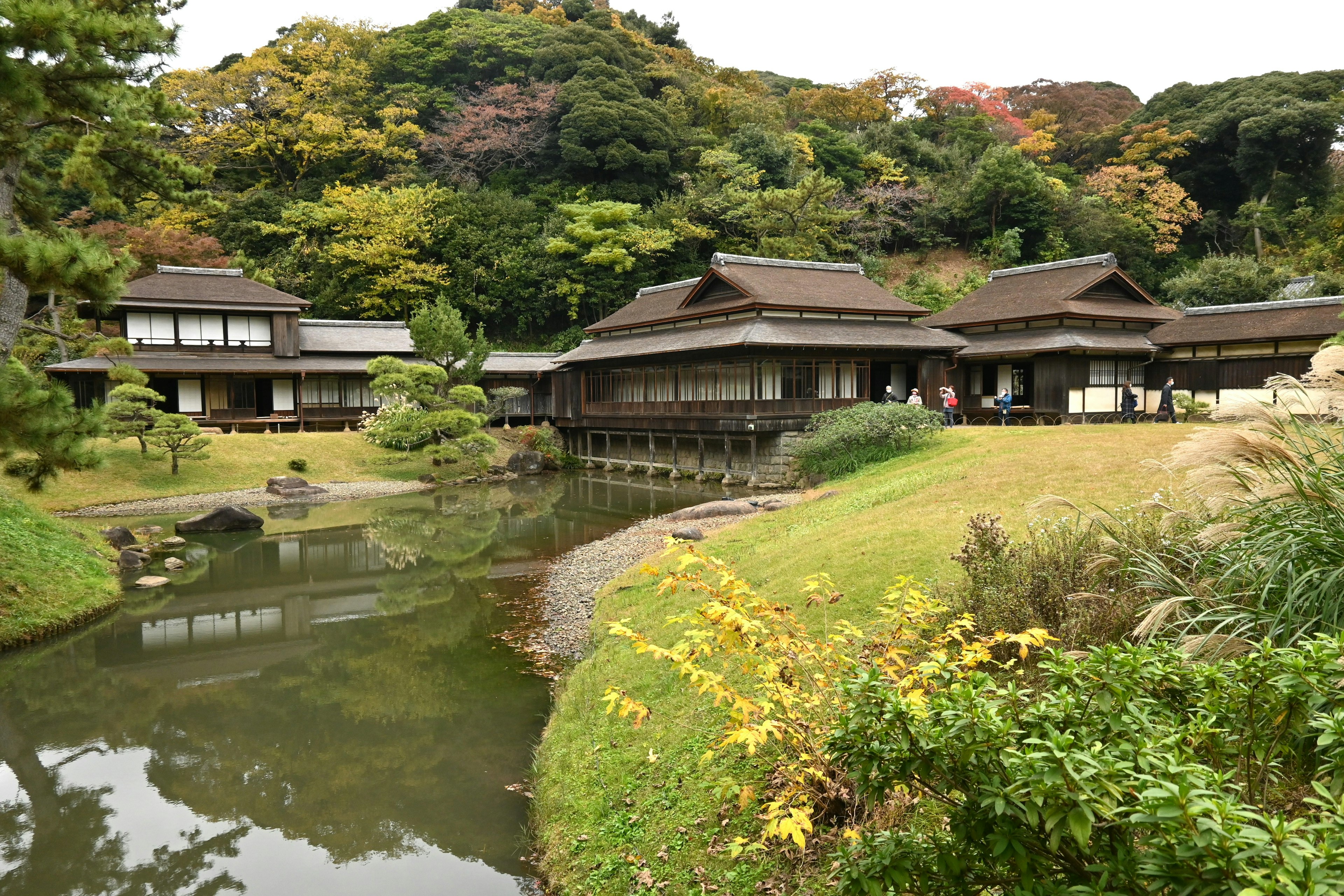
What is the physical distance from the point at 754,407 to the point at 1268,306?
17.6 metres

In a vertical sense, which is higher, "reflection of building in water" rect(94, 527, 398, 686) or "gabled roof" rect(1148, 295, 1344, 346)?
"gabled roof" rect(1148, 295, 1344, 346)

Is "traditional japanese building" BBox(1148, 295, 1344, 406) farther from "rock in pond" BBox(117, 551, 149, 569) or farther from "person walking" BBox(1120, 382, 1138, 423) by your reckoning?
"rock in pond" BBox(117, 551, 149, 569)

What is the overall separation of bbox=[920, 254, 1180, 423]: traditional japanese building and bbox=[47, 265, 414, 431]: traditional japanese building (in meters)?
27.1

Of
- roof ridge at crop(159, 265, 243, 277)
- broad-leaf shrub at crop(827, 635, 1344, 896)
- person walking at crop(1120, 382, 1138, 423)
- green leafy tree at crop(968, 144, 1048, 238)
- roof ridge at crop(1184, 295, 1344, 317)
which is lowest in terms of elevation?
broad-leaf shrub at crop(827, 635, 1344, 896)

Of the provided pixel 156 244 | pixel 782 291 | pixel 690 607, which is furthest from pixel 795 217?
pixel 690 607

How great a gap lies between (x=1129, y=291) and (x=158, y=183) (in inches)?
1224

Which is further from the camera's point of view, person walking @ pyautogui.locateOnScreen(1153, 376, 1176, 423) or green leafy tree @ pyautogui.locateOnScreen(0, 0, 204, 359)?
person walking @ pyautogui.locateOnScreen(1153, 376, 1176, 423)

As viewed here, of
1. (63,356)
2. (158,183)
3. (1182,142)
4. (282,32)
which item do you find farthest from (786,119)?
(158,183)

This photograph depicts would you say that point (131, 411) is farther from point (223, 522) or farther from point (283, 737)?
point (283, 737)

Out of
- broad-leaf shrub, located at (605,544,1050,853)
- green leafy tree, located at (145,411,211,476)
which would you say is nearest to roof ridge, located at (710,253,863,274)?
green leafy tree, located at (145,411,211,476)

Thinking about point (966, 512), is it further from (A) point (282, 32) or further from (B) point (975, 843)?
(A) point (282, 32)

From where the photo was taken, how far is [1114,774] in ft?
9.02

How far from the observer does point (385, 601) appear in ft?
49.4

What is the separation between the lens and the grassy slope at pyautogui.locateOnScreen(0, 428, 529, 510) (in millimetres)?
24766
